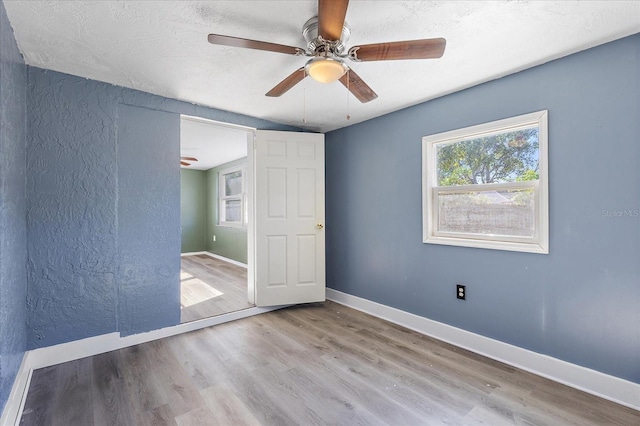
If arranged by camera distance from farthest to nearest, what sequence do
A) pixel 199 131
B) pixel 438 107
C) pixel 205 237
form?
pixel 205 237 → pixel 199 131 → pixel 438 107

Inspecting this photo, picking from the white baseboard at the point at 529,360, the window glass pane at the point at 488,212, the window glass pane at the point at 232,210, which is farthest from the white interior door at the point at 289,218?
the window glass pane at the point at 232,210

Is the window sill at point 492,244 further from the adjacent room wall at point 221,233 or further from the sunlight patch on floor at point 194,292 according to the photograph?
the adjacent room wall at point 221,233

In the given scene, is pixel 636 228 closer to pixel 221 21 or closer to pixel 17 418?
pixel 221 21

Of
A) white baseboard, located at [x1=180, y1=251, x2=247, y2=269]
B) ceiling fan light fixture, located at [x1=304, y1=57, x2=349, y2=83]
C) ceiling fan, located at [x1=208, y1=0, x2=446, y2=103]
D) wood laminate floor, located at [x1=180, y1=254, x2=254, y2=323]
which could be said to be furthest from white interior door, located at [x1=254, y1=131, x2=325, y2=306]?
white baseboard, located at [x1=180, y1=251, x2=247, y2=269]

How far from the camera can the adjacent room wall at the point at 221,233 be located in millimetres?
5801

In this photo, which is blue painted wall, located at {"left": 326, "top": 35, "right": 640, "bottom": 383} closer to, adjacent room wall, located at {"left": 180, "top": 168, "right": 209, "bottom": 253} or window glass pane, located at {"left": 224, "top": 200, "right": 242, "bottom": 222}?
window glass pane, located at {"left": 224, "top": 200, "right": 242, "bottom": 222}

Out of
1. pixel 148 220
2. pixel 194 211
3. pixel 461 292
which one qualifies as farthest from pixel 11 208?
pixel 194 211

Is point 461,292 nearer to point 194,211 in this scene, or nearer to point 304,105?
point 304,105

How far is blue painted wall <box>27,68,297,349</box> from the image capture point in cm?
212

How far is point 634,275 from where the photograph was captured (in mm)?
1731

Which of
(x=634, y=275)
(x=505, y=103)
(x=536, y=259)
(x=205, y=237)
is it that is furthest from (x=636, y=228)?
(x=205, y=237)

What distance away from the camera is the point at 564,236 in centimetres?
199

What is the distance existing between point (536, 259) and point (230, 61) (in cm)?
263

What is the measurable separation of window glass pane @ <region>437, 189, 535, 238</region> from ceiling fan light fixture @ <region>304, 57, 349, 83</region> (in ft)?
5.40
